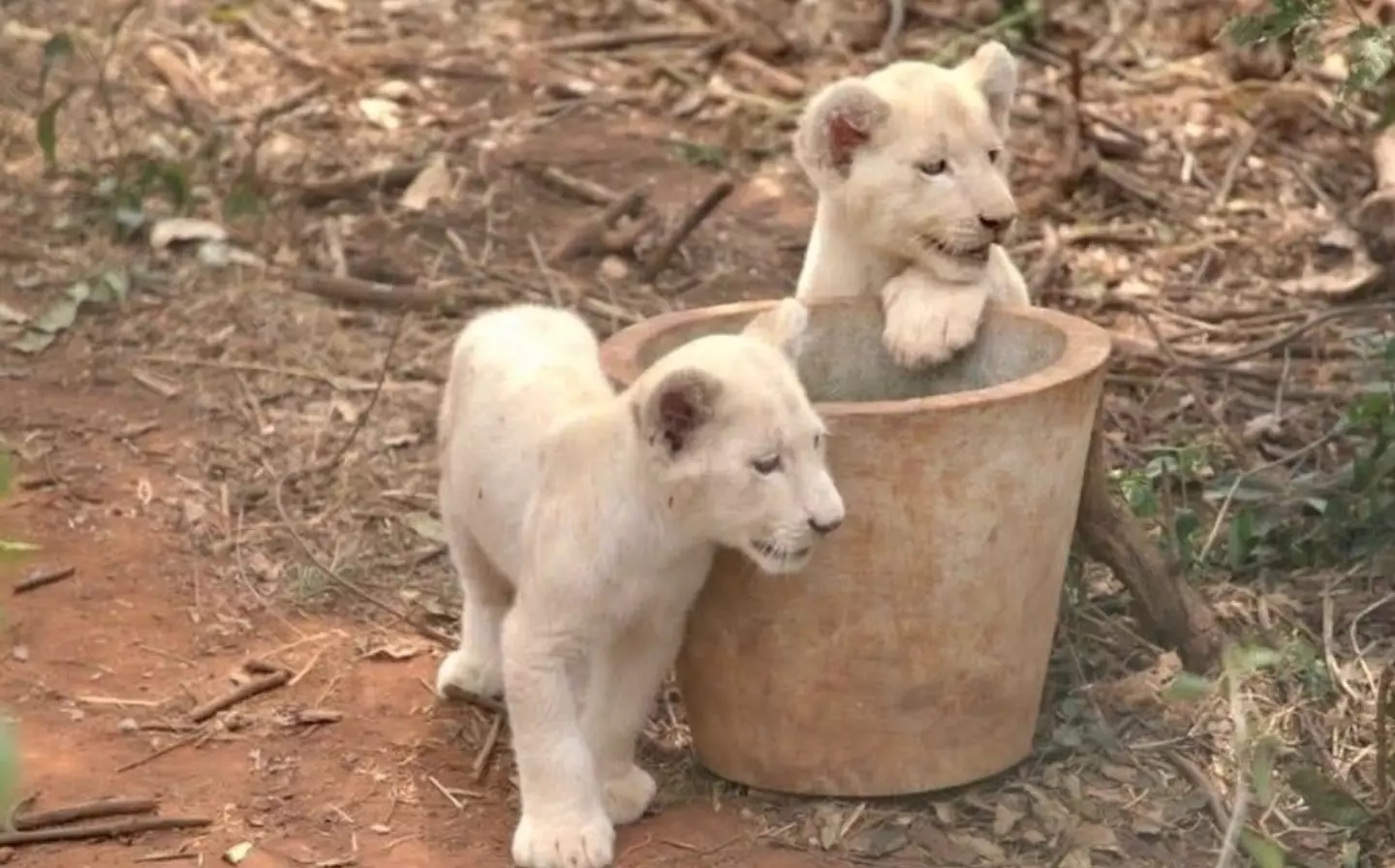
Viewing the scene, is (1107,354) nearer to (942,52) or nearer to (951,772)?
(951,772)

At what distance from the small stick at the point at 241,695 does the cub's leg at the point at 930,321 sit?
1699 mm

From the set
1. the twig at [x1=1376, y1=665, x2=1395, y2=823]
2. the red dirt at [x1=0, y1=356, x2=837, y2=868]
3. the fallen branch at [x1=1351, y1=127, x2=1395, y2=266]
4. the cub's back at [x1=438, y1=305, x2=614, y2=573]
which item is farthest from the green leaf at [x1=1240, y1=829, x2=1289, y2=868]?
the fallen branch at [x1=1351, y1=127, x2=1395, y2=266]

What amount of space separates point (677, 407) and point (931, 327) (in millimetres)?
964

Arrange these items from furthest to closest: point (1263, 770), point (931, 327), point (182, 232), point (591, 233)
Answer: point (182, 232), point (591, 233), point (931, 327), point (1263, 770)

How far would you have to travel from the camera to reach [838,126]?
5.00 m

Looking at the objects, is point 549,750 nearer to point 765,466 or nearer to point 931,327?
point 765,466

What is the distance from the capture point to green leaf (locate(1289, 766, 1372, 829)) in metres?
4.23

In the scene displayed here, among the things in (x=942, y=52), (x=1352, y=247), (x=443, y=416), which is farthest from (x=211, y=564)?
(x=942, y=52)

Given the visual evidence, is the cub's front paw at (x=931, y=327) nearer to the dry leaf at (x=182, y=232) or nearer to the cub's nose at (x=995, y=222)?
the cub's nose at (x=995, y=222)

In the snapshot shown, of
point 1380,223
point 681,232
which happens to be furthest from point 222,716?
point 1380,223

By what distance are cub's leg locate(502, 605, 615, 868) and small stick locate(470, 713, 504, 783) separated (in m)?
0.49

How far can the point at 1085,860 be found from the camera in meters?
4.38

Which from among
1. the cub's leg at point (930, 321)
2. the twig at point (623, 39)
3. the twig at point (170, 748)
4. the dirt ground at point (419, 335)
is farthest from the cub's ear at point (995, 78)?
the twig at point (623, 39)

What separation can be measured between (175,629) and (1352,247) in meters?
4.57
